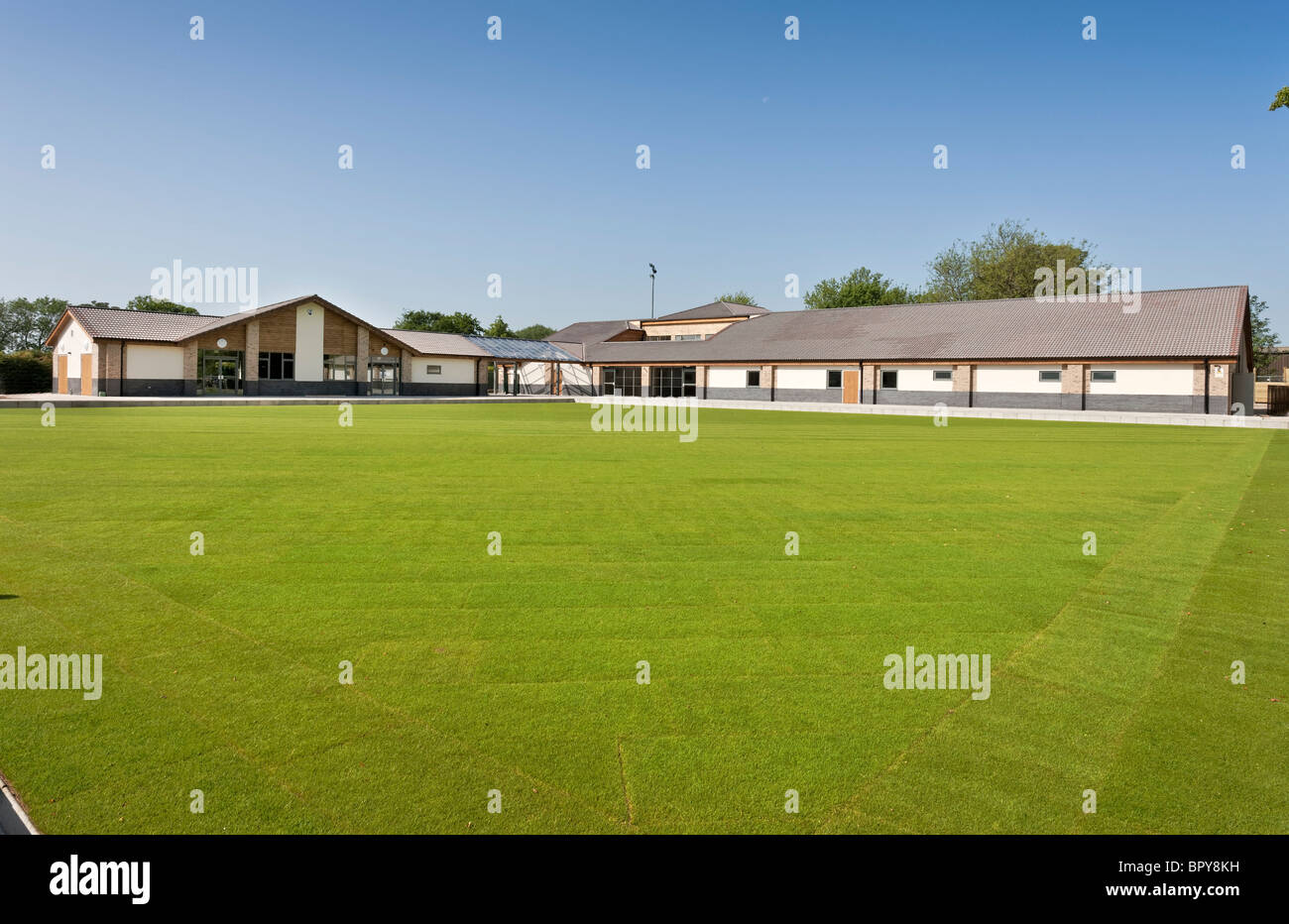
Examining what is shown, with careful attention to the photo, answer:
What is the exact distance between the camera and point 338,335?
5169 cm

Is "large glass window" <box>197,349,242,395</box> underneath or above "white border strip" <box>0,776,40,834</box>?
above

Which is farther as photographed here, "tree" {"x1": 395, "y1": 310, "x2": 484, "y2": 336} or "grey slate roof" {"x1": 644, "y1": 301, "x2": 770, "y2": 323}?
"tree" {"x1": 395, "y1": 310, "x2": 484, "y2": 336}

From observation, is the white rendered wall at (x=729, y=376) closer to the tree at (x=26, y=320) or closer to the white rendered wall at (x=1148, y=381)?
the white rendered wall at (x=1148, y=381)

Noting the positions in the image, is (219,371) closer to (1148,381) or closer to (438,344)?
(438,344)

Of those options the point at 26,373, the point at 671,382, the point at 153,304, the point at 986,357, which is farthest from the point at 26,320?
the point at 986,357

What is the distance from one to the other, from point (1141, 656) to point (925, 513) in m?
4.89

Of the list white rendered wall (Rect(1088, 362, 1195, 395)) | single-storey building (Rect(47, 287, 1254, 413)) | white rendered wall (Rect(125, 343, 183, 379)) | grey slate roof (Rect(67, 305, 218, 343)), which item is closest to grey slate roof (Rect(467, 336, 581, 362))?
single-storey building (Rect(47, 287, 1254, 413))

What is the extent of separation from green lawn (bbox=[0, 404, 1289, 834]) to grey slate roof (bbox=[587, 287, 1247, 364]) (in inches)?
1326

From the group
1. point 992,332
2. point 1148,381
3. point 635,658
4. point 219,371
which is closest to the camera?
point 635,658

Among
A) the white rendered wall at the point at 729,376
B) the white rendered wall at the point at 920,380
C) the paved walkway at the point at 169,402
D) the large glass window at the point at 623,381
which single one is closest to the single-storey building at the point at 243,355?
the paved walkway at the point at 169,402

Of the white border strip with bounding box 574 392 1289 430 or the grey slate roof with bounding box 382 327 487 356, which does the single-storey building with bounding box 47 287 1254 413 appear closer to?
the grey slate roof with bounding box 382 327 487 356

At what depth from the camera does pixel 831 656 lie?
4.84m

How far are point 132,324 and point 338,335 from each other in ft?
36.5

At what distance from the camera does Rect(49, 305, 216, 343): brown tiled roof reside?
43188 millimetres
